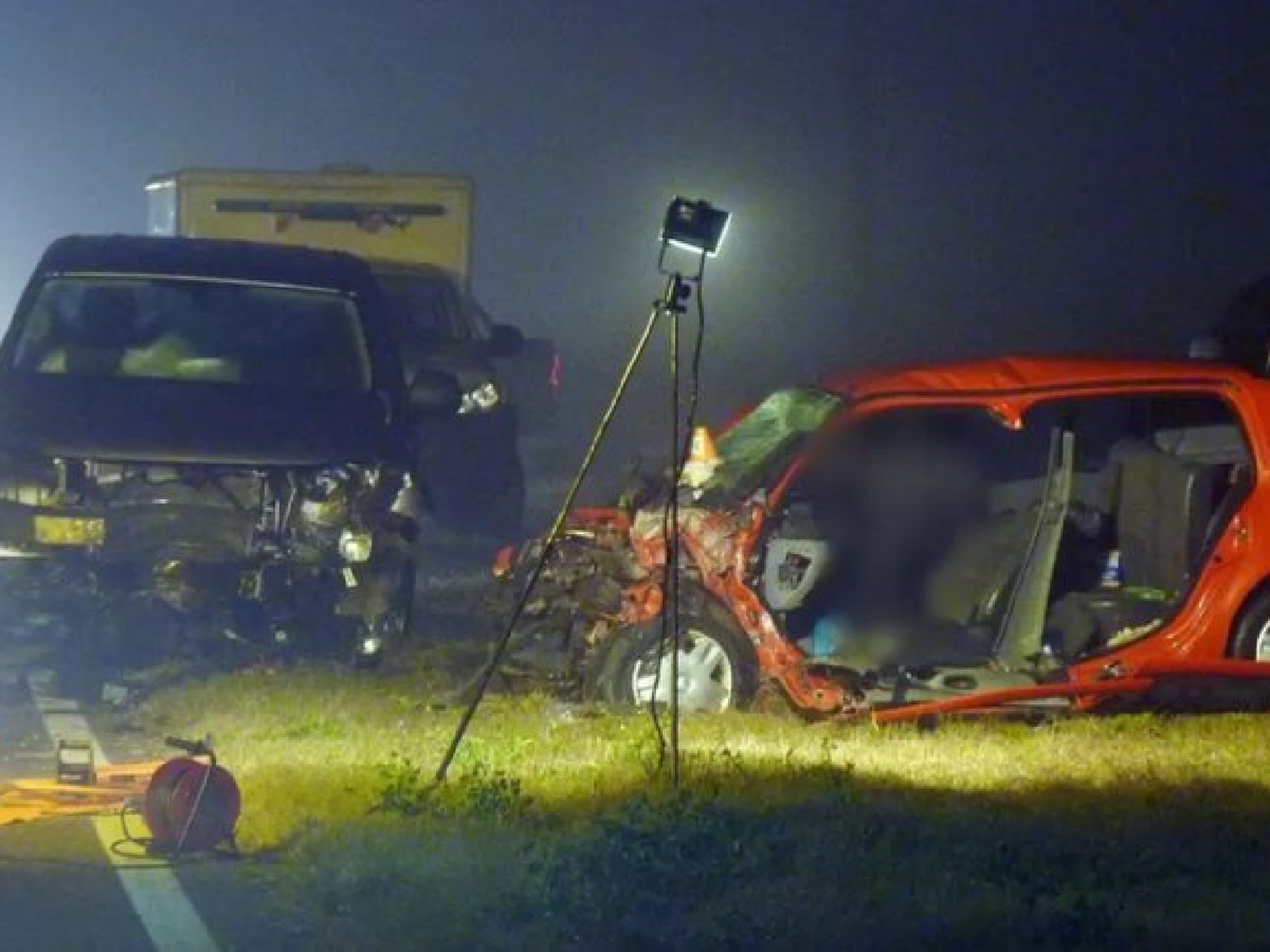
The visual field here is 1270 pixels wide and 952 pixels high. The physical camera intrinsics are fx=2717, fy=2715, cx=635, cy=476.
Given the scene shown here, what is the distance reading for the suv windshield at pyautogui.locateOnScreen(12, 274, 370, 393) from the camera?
13.5 meters

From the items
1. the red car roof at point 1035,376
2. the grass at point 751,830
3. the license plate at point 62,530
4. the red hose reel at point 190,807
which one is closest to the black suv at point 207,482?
the license plate at point 62,530

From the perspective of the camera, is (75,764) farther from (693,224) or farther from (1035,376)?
(1035,376)

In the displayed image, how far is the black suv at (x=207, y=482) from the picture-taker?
12273 mm

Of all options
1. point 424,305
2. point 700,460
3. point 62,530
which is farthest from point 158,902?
point 424,305

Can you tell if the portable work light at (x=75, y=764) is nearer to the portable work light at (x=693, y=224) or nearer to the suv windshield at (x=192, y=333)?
the portable work light at (x=693, y=224)

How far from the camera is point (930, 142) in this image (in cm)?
4328

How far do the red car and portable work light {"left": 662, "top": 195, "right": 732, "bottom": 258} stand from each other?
175 centimetres

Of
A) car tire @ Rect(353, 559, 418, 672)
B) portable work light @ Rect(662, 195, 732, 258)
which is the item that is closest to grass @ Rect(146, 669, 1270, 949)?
car tire @ Rect(353, 559, 418, 672)

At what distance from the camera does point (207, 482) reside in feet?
41.2

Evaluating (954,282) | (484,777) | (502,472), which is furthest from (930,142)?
(484,777)

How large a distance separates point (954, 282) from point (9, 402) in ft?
95.6

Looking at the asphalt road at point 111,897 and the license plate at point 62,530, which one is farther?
the license plate at point 62,530

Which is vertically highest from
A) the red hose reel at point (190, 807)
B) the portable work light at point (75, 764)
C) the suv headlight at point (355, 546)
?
the red hose reel at point (190, 807)

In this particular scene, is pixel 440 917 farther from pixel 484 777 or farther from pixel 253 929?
pixel 484 777
